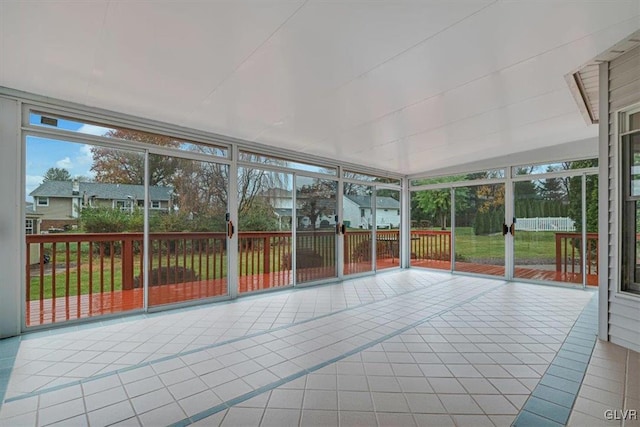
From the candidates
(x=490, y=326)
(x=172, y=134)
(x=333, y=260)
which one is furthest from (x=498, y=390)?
(x=172, y=134)

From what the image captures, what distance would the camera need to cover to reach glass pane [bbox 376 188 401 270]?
6438mm

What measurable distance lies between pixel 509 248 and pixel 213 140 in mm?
5429

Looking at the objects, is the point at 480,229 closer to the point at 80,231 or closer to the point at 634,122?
the point at 634,122

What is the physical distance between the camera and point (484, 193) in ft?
19.0

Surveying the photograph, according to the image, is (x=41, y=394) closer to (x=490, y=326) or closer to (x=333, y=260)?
(x=490, y=326)

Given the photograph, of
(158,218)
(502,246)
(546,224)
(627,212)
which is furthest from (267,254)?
(546,224)

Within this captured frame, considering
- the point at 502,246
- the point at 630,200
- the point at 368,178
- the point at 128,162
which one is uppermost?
the point at 368,178

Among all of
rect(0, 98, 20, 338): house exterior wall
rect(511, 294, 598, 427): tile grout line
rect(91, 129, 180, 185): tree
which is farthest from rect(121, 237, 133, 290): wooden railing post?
rect(511, 294, 598, 427): tile grout line

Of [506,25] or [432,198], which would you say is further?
[432,198]

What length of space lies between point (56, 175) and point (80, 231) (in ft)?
2.51

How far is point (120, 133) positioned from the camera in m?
3.30

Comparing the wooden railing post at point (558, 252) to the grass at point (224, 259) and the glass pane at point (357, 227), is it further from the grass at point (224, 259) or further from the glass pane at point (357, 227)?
the glass pane at point (357, 227)

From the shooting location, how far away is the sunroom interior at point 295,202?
1829 millimetres

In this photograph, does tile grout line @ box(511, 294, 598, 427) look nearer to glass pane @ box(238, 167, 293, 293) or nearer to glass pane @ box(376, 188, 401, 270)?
glass pane @ box(238, 167, 293, 293)
